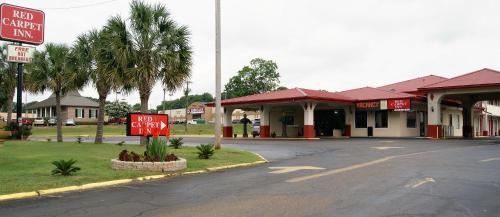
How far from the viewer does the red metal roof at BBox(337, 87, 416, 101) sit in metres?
39.1

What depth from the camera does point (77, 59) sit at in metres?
26.6

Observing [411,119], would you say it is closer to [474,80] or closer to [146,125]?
[474,80]

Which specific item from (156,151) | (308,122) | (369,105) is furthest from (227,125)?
(156,151)

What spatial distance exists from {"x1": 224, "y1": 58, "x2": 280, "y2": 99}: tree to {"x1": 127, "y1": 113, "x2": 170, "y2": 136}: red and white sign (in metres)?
64.3

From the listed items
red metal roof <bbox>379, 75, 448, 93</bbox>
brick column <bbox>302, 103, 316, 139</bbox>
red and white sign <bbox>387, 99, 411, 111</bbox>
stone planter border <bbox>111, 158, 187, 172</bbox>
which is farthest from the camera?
red metal roof <bbox>379, 75, 448, 93</bbox>

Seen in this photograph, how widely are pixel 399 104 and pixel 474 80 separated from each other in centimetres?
565

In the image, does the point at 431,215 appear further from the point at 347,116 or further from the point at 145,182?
the point at 347,116

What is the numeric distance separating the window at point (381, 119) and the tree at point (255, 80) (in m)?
41.5

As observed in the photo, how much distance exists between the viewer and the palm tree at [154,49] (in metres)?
22.3

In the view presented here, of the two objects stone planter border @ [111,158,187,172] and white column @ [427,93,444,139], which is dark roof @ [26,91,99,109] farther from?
stone planter border @ [111,158,187,172]

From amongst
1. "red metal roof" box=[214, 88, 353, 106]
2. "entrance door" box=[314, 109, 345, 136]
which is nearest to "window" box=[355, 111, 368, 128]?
"entrance door" box=[314, 109, 345, 136]

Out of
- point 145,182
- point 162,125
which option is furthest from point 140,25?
point 145,182

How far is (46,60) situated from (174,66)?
1169 centimetres

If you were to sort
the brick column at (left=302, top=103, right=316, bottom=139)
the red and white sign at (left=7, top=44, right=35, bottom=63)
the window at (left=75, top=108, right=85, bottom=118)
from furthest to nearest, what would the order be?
the window at (left=75, top=108, right=85, bottom=118), the brick column at (left=302, top=103, right=316, bottom=139), the red and white sign at (left=7, top=44, right=35, bottom=63)
